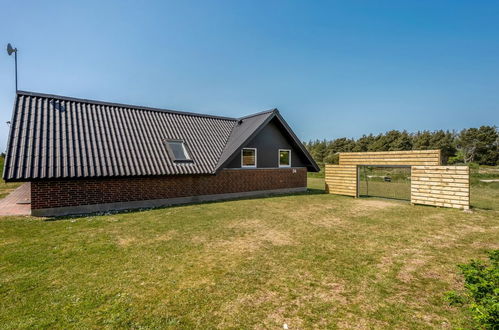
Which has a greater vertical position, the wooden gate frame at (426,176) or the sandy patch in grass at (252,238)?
the wooden gate frame at (426,176)

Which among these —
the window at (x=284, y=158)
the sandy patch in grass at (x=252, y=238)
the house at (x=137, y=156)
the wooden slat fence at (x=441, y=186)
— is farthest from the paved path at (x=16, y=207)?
the wooden slat fence at (x=441, y=186)

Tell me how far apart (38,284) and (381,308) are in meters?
6.14

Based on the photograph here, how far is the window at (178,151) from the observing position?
1322 centimetres

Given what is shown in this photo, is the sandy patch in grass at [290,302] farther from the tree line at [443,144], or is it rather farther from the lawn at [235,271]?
the tree line at [443,144]

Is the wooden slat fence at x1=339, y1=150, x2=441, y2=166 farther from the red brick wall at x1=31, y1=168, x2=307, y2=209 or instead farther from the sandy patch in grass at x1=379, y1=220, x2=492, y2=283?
the sandy patch in grass at x1=379, y1=220, x2=492, y2=283

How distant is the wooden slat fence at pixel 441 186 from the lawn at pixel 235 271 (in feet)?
6.93

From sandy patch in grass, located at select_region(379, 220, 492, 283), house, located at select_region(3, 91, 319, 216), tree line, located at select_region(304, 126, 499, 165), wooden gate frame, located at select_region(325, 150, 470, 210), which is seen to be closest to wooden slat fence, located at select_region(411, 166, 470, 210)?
wooden gate frame, located at select_region(325, 150, 470, 210)

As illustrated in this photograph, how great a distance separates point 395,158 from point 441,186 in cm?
263

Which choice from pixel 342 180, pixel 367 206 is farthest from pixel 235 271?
pixel 342 180

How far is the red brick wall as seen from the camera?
9906 mm

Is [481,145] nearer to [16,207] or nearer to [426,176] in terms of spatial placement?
[426,176]

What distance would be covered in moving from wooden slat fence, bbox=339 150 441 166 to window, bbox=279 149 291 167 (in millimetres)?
3621

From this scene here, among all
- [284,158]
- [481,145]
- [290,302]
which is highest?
[481,145]

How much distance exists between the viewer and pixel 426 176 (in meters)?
12.3
